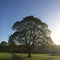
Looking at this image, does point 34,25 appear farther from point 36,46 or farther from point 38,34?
point 36,46

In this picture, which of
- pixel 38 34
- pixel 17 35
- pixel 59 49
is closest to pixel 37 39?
pixel 38 34

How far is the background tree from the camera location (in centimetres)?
5538

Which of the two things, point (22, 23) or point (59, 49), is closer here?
point (22, 23)

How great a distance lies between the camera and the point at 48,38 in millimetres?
55219

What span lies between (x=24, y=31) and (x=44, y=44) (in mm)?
7400

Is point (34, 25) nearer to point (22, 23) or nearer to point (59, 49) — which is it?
point (22, 23)

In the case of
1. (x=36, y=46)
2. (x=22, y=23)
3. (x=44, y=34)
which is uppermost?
(x=22, y=23)

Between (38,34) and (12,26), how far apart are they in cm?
860

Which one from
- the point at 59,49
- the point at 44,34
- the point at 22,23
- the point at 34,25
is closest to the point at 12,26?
the point at 22,23

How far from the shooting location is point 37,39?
5631cm

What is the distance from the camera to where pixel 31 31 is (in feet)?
184

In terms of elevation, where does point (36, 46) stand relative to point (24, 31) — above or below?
below

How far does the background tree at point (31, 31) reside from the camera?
55.4 metres

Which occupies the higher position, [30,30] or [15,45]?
[30,30]
